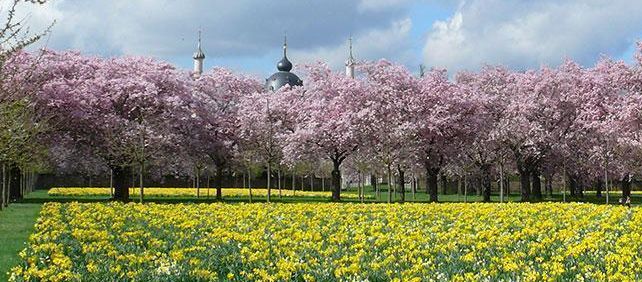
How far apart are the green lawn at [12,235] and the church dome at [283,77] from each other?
89.5 meters

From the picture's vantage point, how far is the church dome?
380 ft

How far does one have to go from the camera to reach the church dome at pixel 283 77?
380 ft

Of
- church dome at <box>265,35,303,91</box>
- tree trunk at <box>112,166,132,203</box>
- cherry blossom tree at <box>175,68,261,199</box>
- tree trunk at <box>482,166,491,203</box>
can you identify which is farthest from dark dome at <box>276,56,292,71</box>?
tree trunk at <box>112,166,132,203</box>

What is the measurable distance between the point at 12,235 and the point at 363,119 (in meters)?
24.3

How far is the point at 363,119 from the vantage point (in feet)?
130

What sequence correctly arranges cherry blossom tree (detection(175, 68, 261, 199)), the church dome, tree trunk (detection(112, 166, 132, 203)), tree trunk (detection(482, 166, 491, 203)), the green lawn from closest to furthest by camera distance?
the green lawn → tree trunk (detection(112, 166, 132, 203)) → cherry blossom tree (detection(175, 68, 261, 199)) → tree trunk (detection(482, 166, 491, 203)) → the church dome

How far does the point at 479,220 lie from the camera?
16.5m

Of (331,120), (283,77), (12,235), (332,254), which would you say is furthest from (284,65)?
(332,254)

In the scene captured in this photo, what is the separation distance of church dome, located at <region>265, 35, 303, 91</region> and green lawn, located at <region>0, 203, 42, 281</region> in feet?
294

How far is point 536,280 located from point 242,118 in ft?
118

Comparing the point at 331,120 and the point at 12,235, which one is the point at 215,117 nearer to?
the point at 331,120

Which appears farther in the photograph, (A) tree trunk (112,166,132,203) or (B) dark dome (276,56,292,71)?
(B) dark dome (276,56,292,71)

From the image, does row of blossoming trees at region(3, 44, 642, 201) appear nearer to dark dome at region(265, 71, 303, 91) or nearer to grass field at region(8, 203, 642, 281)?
grass field at region(8, 203, 642, 281)

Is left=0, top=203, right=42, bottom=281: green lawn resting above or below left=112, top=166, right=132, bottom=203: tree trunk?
below
